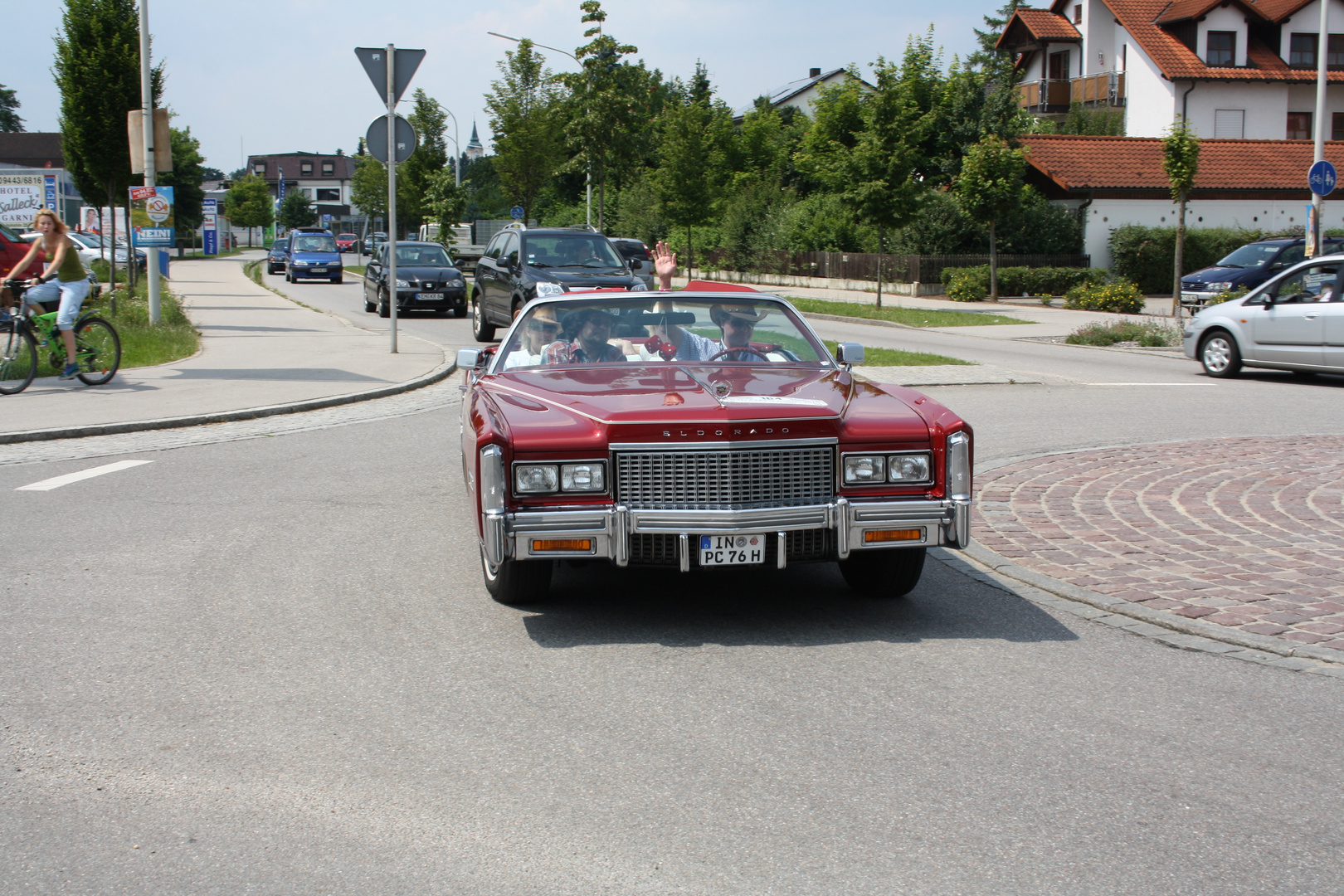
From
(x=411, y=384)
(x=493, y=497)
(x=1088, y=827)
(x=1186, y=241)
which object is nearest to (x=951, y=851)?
(x=1088, y=827)

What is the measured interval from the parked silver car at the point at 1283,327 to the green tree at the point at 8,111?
135 metres

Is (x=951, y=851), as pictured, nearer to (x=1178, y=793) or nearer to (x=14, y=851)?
(x=1178, y=793)

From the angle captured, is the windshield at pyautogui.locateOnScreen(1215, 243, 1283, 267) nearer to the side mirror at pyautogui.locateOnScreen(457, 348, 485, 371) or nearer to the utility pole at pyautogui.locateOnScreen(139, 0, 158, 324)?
the utility pole at pyautogui.locateOnScreen(139, 0, 158, 324)

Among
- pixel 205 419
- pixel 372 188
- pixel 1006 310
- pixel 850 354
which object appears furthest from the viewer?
pixel 372 188

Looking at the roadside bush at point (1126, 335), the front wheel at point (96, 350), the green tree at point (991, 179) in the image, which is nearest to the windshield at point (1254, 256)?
the green tree at point (991, 179)

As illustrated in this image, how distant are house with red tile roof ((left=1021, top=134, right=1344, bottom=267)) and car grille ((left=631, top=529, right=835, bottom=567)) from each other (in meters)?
35.7

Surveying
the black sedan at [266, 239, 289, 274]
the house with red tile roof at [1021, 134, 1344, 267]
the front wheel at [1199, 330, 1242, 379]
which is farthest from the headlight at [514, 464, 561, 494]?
the black sedan at [266, 239, 289, 274]

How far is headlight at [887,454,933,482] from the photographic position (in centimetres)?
526

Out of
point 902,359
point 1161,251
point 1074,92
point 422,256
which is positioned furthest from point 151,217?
point 1074,92

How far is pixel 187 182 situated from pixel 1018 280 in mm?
66608

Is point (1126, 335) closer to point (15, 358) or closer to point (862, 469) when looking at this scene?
point (15, 358)

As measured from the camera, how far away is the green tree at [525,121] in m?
51.2

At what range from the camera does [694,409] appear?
5.18 m

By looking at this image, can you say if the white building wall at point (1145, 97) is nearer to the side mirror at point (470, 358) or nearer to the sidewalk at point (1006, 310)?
the sidewalk at point (1006, 310)
